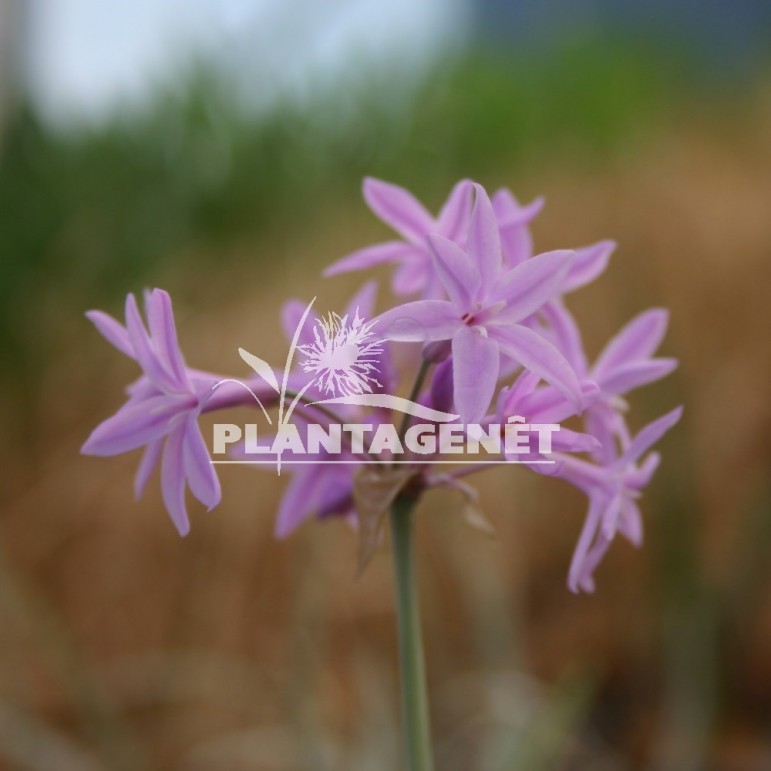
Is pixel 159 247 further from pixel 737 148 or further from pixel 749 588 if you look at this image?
pixel 737 148

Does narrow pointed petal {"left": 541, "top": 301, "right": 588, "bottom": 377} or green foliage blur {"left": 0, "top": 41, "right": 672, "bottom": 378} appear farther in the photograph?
green foliage blur {"left": 0, "top": 41, "right": 672, "bottom": 378}

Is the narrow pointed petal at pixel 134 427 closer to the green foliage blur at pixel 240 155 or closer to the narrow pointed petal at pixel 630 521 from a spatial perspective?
the narrow pointed petal at pixel 630 521

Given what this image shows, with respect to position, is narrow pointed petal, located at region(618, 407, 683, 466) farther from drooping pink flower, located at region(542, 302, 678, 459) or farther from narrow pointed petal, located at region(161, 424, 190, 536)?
narrow pointed petal, located at region(161, 424, 190, 536)

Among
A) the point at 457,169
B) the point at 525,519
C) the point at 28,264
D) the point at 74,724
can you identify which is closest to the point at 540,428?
the point at 525,519

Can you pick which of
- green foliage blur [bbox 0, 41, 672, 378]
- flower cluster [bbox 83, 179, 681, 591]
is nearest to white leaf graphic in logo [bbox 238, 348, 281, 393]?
flower cluster [bbox 83, 179, 681, 591]

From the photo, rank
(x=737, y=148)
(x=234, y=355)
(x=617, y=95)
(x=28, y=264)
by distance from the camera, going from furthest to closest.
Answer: (x=617, y=95) → (x=737, y=148) → (x=28, y=264) → (x=234, y=355)

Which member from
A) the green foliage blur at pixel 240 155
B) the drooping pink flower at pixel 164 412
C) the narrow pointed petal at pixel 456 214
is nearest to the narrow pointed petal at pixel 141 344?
the drooping pink flower at pixel 164 412

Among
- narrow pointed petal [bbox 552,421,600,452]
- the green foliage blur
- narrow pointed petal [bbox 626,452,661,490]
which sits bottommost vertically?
narrow pointed petal [bbox 626,452,661,490]
